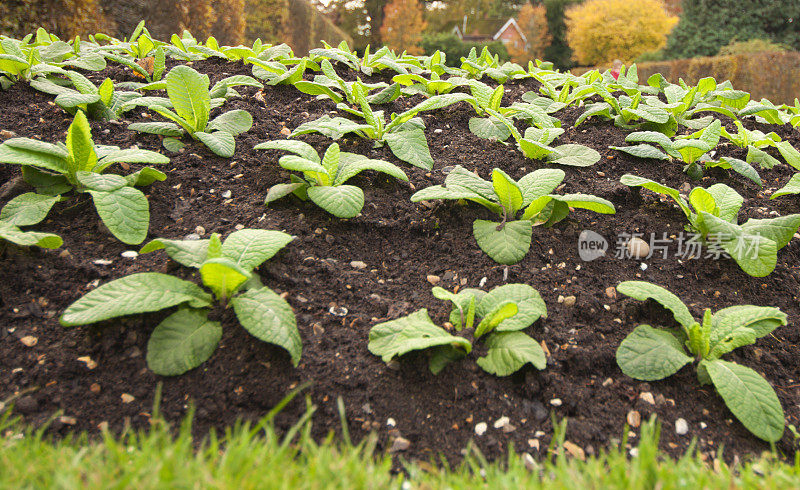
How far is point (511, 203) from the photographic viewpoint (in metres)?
1.69

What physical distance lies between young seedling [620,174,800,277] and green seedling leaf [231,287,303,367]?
4.28 ft

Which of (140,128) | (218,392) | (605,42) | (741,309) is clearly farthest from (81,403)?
(605,42)

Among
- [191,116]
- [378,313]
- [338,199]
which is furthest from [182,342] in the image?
[191,116]

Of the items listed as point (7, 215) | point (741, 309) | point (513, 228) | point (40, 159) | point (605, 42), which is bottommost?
point (605, 42)

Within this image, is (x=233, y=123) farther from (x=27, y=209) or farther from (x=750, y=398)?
(x=750, y=398)

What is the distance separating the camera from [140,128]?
75.9 inches

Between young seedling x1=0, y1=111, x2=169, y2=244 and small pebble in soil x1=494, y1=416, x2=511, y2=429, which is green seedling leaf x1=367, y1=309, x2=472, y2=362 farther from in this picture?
young seedling x1=0, y1=111, x2=169, y2=244

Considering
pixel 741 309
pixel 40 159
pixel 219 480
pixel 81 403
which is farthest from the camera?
pixel 40 159

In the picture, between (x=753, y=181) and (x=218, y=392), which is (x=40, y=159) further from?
(x=753, y=181)

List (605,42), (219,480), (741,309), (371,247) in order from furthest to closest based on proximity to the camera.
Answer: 1. (605,42)
2. (371,247)
3. (741,309)
4. (219,480)

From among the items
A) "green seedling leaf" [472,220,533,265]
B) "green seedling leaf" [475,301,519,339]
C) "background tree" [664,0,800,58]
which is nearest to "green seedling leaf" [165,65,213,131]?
"green seedling leaf" [472,220,533,265]

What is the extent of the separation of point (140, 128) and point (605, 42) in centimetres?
1952

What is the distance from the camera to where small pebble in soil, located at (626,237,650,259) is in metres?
1.71

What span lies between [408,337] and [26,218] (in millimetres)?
1257
